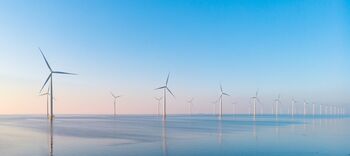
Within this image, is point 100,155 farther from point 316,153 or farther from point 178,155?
point 316,153

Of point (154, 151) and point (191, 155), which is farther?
point (154, 151)

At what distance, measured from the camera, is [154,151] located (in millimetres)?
26375

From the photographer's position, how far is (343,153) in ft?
83.9

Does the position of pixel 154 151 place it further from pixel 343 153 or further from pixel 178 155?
pixel 343 153

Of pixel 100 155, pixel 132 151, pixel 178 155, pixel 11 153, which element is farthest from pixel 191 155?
pixel 11 153

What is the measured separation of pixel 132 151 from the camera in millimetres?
26094

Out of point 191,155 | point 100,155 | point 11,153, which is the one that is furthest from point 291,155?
point 11,153

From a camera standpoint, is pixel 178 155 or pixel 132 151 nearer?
pixel 178 155

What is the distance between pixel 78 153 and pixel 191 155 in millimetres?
8439

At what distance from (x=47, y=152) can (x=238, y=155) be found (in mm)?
14528

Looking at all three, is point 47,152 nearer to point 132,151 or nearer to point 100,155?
point 100,155

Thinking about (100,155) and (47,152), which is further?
(47,152)

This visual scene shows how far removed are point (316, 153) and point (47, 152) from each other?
20710mm

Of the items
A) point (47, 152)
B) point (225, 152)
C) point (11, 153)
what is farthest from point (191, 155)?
point (11, 153)
